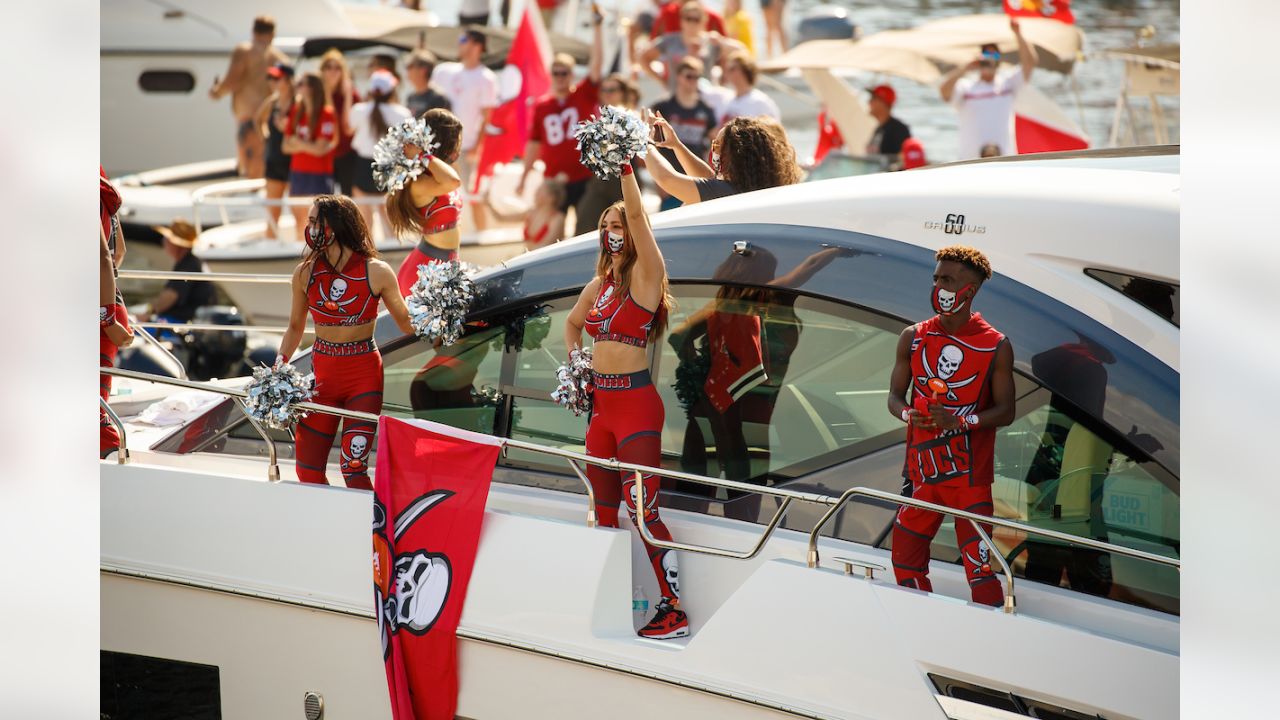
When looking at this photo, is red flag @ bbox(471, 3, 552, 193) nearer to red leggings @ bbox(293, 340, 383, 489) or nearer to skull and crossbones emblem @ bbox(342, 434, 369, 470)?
red leggings @ bbox(293, 340, 383, 489)

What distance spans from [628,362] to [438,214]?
6.23 feet

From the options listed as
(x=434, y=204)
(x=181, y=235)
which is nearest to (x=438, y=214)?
(x=434, y=204)

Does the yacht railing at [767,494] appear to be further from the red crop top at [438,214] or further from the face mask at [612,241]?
the red crop top at [438,214]

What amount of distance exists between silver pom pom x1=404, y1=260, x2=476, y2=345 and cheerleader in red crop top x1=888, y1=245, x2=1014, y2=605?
149 cm

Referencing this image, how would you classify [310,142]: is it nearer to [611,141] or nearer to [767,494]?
[611,141]

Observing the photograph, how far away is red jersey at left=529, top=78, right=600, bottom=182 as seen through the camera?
965 centimetres

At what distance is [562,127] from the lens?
32.0ft

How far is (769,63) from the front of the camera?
13.7 metres

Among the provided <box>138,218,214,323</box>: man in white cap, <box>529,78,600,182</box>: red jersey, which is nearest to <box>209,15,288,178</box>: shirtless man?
<box>138,218,214,323</box>: man in white cap

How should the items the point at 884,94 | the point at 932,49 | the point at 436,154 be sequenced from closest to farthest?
the point at 436,154, the point at 884,94, the point at 932,49

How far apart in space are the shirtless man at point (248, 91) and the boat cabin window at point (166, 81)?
2506 mm

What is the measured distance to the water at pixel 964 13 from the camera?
65.7 ft

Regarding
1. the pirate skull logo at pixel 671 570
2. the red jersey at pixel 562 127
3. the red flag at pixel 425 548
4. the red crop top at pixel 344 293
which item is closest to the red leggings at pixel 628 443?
the pirate skull logo at pixel 671 570

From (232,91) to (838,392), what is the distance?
35.2 feet
